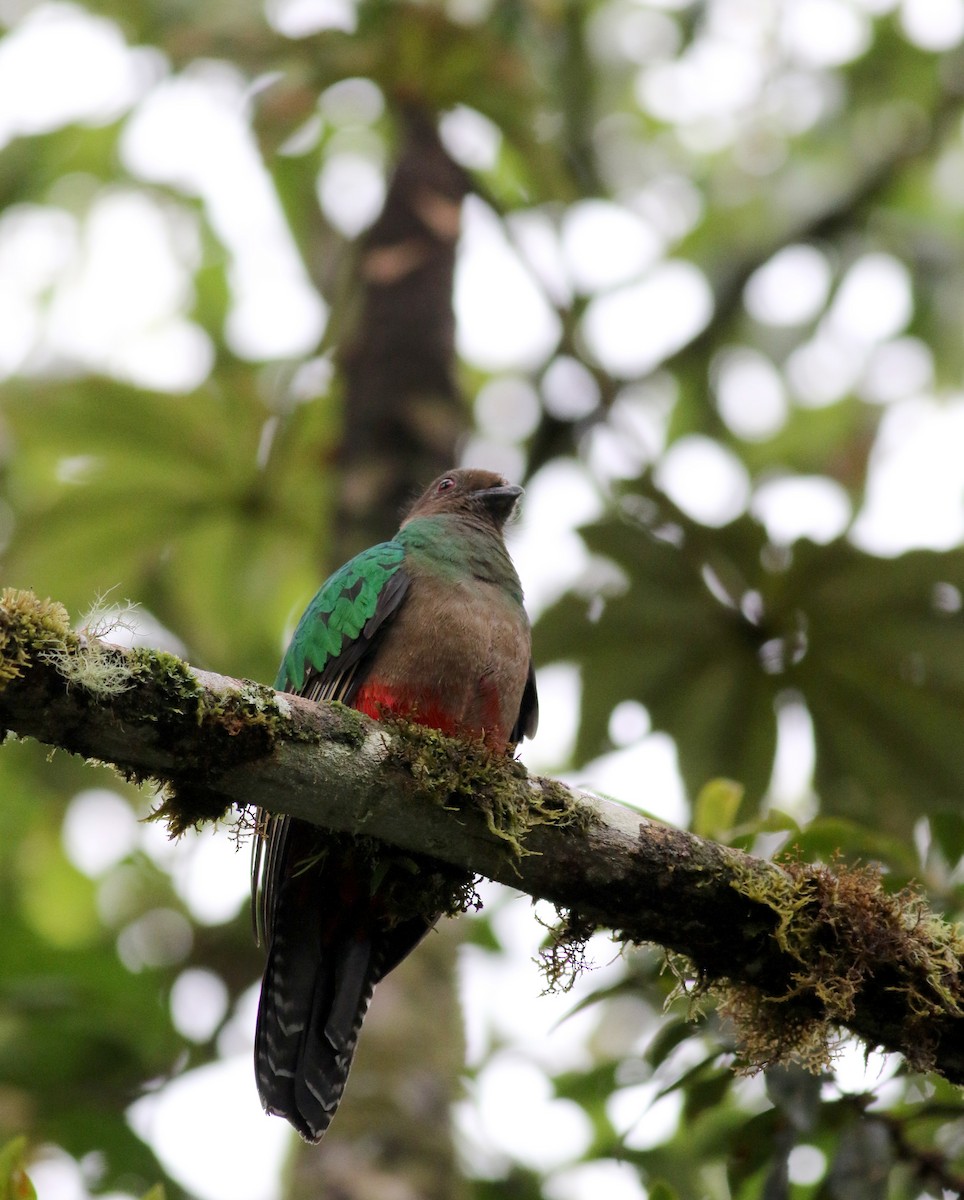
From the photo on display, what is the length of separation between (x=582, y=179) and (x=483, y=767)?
18.7ft

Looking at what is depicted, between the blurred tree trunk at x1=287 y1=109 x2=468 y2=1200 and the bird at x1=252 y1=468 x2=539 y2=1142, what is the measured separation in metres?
0.51

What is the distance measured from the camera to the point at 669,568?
5438 mm

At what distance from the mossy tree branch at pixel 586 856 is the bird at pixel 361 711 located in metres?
0.62

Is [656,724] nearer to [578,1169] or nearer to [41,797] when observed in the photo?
[578,1169]

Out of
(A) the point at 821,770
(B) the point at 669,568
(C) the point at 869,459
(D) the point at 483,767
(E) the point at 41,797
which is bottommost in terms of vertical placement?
(E) the point at 41,797

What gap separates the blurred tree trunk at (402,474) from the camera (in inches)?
171

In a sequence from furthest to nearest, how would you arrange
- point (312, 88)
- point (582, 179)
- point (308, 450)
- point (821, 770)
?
point (582, 179) < point (308, 450) < point (312, 88) < point (821, 770)

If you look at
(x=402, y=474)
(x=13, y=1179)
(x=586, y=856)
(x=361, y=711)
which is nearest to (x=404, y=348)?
(x=402, y=474)

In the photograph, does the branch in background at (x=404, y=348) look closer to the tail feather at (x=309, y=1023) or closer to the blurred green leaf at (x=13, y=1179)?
the tail feather at (x=309, y=1023)

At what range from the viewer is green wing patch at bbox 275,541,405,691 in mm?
4184

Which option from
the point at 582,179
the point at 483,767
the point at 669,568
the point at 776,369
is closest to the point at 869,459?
the point at 776,369

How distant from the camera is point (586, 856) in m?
3.04

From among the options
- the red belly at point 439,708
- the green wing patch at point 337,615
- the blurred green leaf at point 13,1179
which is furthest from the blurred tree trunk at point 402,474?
the blurred green leaf at point 13,1179

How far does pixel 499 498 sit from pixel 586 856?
2.58m
